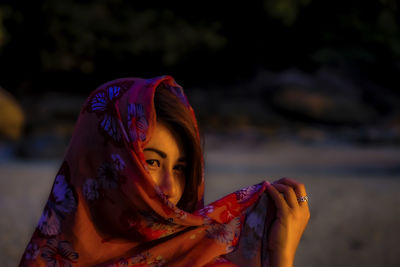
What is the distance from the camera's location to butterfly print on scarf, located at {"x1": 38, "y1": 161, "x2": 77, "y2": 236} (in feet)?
3.80

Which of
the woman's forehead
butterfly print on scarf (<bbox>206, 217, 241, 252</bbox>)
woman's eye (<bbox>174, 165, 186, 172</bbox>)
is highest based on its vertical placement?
the woman's forehead

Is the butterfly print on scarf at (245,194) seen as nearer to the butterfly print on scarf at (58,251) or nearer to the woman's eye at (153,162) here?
the woman's eye at (153,162)

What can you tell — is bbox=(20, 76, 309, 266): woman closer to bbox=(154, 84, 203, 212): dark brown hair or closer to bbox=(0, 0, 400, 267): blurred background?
bbox=(154, 84, 203, 212): dark brown hair

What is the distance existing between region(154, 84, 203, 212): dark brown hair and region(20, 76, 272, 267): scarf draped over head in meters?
0.07

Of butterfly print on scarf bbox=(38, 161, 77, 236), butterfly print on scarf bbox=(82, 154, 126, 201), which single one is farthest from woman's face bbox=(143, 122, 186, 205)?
butterfly print on scarf bbox=(38, 161, 77, 236)

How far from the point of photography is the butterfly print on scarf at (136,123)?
45.9 inches

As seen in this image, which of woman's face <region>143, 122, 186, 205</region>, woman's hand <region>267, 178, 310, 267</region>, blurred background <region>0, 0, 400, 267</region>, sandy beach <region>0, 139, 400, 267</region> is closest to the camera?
woman's hand <region>267, 178, 310, 267</region>

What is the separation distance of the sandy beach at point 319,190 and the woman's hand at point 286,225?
6.27ft

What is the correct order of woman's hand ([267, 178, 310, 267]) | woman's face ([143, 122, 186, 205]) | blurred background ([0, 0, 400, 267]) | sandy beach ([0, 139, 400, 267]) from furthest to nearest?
blurred background ([0, 0, 400, 267]) → sandy beach ([0, 139, 400, 267]) → woman's face ([143, 122, 186, 205]) → woman's hand ([267, 178, 310, 267])

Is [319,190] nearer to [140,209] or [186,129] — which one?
[186,129]

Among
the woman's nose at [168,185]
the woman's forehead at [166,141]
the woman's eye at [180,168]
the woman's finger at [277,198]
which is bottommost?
the woman's finger at [277,198]

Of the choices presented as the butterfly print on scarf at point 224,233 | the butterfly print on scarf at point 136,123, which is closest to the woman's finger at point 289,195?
the butterfly print on scarf at point 224,233

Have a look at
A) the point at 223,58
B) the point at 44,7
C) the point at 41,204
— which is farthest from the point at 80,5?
the point at 41,204

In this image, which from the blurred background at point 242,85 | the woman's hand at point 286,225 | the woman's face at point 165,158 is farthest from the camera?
the blurred background at point 242,85
